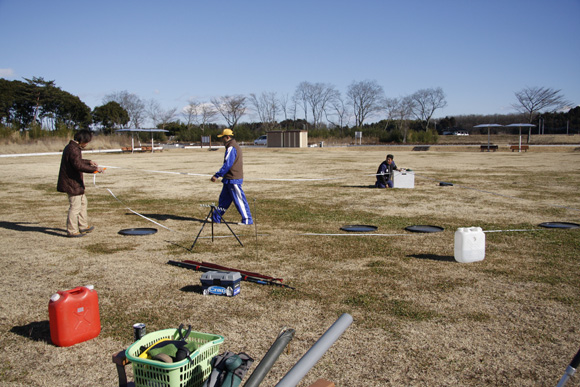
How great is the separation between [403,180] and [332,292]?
34.4ft

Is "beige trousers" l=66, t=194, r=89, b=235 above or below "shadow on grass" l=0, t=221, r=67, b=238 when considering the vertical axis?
above

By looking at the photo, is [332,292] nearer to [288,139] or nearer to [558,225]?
[558,225]

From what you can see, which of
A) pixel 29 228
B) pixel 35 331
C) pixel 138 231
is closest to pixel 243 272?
pixel 35 331

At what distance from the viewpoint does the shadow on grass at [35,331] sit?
404 centimetres

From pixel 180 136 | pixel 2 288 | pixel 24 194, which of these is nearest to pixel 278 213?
pixel 2 288

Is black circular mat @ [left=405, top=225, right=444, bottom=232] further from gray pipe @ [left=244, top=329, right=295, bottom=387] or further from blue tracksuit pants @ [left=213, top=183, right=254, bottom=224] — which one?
gray pipe @ [left=244, top=329, right=295, bottom=387]

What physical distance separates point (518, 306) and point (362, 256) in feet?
7.75

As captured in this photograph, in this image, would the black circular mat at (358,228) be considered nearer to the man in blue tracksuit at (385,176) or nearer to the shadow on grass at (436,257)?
the shadow on grass at (436,257)

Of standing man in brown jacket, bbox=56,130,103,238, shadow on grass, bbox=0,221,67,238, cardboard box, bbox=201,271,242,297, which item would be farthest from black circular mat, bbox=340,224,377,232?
shadow on grass, bbox=0,221,67,238

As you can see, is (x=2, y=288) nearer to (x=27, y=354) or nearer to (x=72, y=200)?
(x=27, y=354)

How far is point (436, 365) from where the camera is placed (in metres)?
3.49

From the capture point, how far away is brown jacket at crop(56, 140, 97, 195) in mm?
7719

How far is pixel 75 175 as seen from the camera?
25.9 feet

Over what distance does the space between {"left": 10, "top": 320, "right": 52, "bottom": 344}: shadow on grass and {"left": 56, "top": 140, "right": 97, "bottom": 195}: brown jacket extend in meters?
3.89
